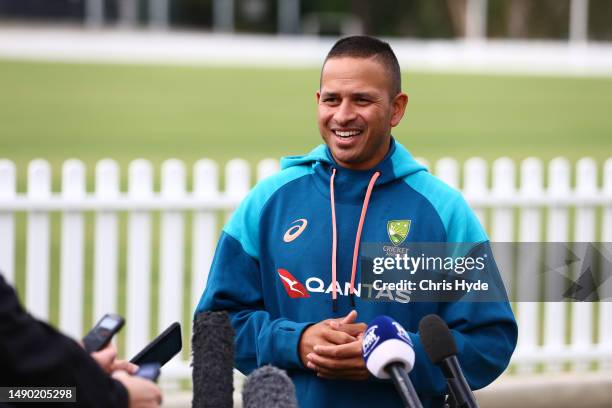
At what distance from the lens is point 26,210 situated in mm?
6605

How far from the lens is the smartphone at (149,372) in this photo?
7.01ft

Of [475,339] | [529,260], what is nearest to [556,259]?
[529,260]

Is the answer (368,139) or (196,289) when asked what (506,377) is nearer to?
(196,289)

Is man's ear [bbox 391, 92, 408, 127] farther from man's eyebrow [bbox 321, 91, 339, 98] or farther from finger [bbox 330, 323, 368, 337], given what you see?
finger [bbox 330, 323, 368, 337]

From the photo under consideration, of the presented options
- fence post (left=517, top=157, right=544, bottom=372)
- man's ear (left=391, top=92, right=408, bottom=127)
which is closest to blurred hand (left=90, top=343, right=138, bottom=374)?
man's ear (left=391, top=92, right=408, bottom=127)

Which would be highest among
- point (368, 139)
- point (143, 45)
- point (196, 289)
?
point (143, 45)

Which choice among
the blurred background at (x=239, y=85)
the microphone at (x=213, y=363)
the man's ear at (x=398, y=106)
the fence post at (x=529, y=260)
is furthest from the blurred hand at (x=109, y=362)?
the blurred background at (x=239, y=85)

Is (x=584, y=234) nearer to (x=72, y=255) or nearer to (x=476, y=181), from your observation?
(x=476, y=181)

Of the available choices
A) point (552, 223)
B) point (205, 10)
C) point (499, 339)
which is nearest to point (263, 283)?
point (499, 339)

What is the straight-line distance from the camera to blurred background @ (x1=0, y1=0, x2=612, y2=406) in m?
12.0

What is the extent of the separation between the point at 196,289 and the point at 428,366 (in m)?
4.40

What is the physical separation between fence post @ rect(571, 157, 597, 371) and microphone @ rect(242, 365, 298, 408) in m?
5.57

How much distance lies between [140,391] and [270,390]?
0.28 metres

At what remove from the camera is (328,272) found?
292 cm
